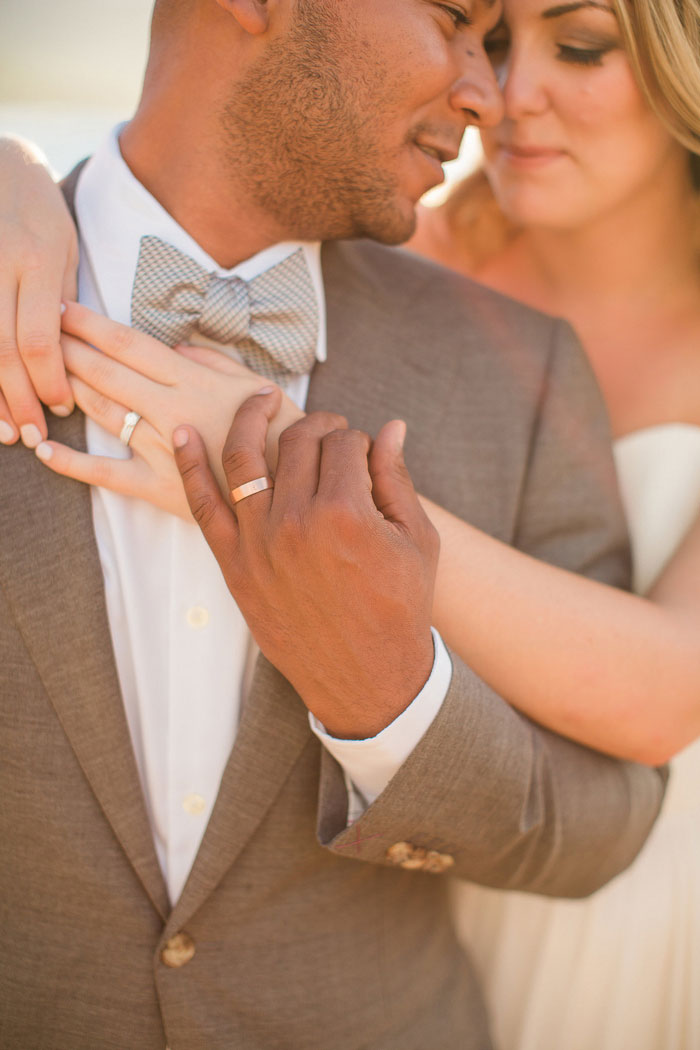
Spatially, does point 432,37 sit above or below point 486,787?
above

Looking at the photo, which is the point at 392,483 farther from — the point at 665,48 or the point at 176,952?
the point at 665,48

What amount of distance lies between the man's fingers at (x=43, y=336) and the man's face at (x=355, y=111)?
49 centimetres

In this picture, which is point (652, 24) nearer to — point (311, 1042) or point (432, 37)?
point (432, 37)

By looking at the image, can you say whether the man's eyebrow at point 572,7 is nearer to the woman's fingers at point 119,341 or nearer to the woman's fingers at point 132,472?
the woman's fingers at point 119,341

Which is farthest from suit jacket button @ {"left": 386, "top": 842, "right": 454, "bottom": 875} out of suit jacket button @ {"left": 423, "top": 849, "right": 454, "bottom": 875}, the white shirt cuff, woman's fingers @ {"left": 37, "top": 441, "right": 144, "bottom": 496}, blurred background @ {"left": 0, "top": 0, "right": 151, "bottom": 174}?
blurred background @ {"left": 0, "top": 0, "right": 151, "bottom": 174}

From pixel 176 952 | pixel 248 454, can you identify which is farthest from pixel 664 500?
pixel 176 952

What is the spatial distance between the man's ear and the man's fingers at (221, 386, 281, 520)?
2.33 feet

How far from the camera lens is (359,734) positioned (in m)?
1.23

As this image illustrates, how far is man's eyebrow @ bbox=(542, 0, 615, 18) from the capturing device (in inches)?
70.6

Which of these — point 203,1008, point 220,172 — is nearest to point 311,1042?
point 203,1008

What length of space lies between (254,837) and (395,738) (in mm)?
335

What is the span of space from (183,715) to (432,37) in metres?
1.29

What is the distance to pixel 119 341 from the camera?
132 cm

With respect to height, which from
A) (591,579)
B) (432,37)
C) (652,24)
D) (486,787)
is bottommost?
(486,787)
